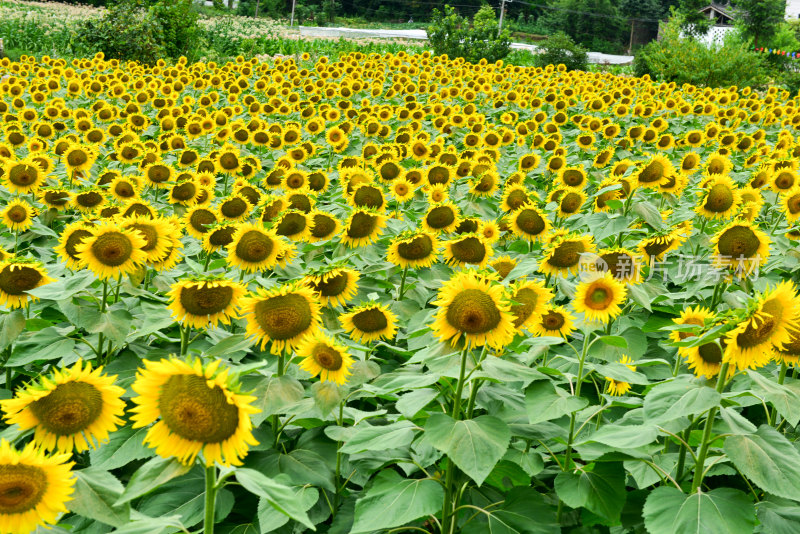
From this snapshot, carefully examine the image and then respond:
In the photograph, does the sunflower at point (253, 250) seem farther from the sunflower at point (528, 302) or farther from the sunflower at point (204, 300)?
the sunflower at point (528, 302)

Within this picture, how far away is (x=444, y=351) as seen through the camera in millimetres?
2277

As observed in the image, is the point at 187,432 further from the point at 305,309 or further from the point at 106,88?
the point at 106,88

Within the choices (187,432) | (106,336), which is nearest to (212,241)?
(106,336)

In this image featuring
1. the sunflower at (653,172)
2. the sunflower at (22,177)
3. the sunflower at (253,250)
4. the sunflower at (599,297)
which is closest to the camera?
the sunflower at (599,297)

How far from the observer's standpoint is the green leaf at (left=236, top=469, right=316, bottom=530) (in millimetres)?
1485

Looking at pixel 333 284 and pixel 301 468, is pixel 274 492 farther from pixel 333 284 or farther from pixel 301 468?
pixel 333 284

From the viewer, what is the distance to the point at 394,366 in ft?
11.1

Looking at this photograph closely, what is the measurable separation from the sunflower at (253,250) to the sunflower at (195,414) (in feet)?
5.92

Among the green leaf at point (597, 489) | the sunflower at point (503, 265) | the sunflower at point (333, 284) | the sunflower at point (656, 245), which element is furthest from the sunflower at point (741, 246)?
the sunflower at point (333, 284)

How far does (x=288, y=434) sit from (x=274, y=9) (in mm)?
61700

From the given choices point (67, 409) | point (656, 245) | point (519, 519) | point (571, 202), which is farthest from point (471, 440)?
point (571, 202)

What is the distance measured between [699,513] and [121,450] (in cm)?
187

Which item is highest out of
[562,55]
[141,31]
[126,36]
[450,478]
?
[562,55]

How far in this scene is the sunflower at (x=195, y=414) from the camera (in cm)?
158
